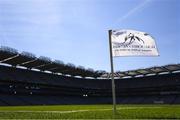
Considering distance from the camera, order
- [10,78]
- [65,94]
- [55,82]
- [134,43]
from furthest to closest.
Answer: [65,94]
[55,82]
[10,78]
[134,43]

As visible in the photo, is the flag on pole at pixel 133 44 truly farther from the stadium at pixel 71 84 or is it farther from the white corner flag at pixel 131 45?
the stadium at pixel 71 84

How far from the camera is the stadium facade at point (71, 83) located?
81688 millimetres

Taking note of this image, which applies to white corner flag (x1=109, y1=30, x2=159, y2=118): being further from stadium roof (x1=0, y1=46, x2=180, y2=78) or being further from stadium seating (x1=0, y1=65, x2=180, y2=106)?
stadium seating (x1=0, y1=65, x2=180, y2=106)

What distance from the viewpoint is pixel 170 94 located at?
100625 mm

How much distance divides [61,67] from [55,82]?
7.92 meters

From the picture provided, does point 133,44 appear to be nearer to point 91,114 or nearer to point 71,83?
point 91,114

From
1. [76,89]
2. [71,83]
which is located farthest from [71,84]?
[76,89]

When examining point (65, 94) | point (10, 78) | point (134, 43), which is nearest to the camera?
point (134, 43)

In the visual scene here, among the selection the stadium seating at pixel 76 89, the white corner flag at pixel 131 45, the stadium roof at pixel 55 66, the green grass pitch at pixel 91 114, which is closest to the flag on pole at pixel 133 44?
the white corner flag at pixel 131 45

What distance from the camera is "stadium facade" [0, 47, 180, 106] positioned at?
268 feet

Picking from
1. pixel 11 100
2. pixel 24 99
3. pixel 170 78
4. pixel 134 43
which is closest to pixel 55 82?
pixel 24 99

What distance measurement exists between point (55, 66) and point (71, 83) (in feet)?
52.4

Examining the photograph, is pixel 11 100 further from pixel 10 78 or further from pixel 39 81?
pixel 39 81

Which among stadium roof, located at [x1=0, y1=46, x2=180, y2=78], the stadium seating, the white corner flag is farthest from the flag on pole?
the stadium seating
